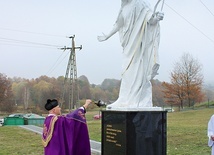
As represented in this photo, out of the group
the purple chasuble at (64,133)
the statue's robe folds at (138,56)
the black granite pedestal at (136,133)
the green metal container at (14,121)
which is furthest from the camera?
the green metal container at (14,121)

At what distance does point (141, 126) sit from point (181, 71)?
3520cm

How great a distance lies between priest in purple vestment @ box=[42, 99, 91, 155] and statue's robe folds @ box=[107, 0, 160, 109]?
4.25 feet

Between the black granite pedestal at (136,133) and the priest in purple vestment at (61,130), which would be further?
the black granite pedestal at (136,133)

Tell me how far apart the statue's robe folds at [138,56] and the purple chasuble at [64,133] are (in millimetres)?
1278

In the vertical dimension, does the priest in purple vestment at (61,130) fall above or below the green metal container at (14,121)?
above

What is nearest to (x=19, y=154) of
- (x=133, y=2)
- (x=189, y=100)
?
(x=133, y=2)

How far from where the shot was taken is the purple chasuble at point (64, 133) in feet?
18.3

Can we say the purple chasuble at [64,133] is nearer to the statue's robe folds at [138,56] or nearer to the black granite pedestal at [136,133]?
the black granite pedestal at [136,133]

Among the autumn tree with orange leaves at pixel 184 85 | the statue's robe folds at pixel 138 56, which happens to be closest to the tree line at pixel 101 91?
the autumn tree with orange leaves at pixel 184 85

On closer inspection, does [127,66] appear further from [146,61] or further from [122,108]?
[122,108]

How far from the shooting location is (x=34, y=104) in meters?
61.2

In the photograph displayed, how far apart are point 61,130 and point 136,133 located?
157 centimetres

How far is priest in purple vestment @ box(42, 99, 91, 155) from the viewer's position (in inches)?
219

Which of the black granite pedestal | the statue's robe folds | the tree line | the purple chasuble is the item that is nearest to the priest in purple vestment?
the purple chasuble
